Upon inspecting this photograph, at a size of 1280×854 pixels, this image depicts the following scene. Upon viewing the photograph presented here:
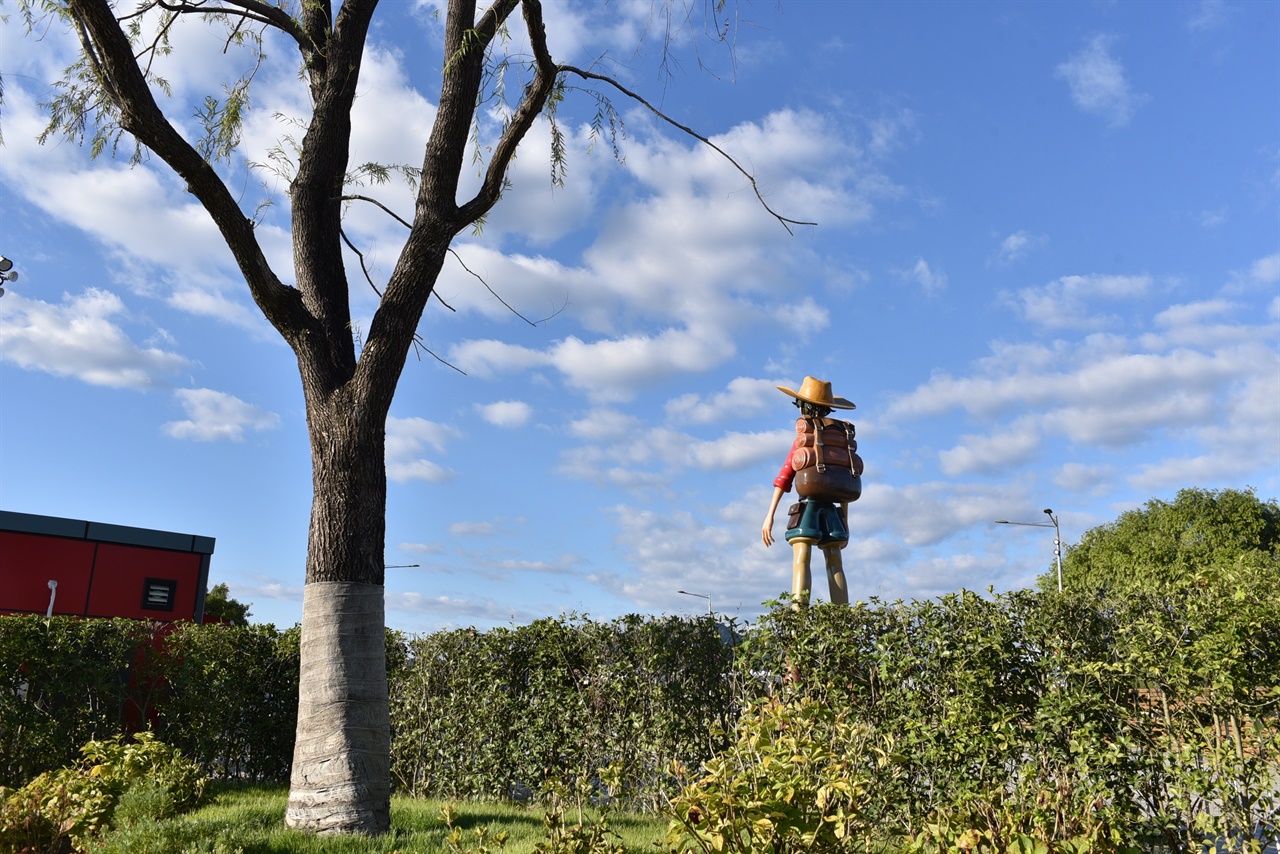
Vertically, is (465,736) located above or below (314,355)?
below

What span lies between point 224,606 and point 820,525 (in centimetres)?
3034

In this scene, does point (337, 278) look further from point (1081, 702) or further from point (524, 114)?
point (1081, 702)

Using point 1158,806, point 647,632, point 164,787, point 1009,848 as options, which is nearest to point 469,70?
point 647,632

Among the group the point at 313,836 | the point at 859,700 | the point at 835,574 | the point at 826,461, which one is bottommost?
the point at 313,836

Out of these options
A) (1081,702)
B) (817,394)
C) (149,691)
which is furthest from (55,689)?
(1081,702)

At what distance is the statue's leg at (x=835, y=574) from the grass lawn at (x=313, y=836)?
4.21 metres

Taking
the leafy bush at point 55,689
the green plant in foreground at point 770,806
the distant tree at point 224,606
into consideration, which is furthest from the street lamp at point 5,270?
the distant tree at point 224,606

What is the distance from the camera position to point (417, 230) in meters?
6.97

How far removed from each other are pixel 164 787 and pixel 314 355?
316cm

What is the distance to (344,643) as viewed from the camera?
19.5 feet

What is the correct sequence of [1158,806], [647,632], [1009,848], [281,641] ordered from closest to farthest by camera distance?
[1009,848] < [1158,806] < [647,632] < [281,641]

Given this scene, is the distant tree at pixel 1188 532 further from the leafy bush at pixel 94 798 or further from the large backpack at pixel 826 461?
the leafy bush at pixel 94 798

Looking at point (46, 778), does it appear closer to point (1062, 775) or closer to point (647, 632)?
point (647, 632)

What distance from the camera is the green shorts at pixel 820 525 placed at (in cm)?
→ 1059
